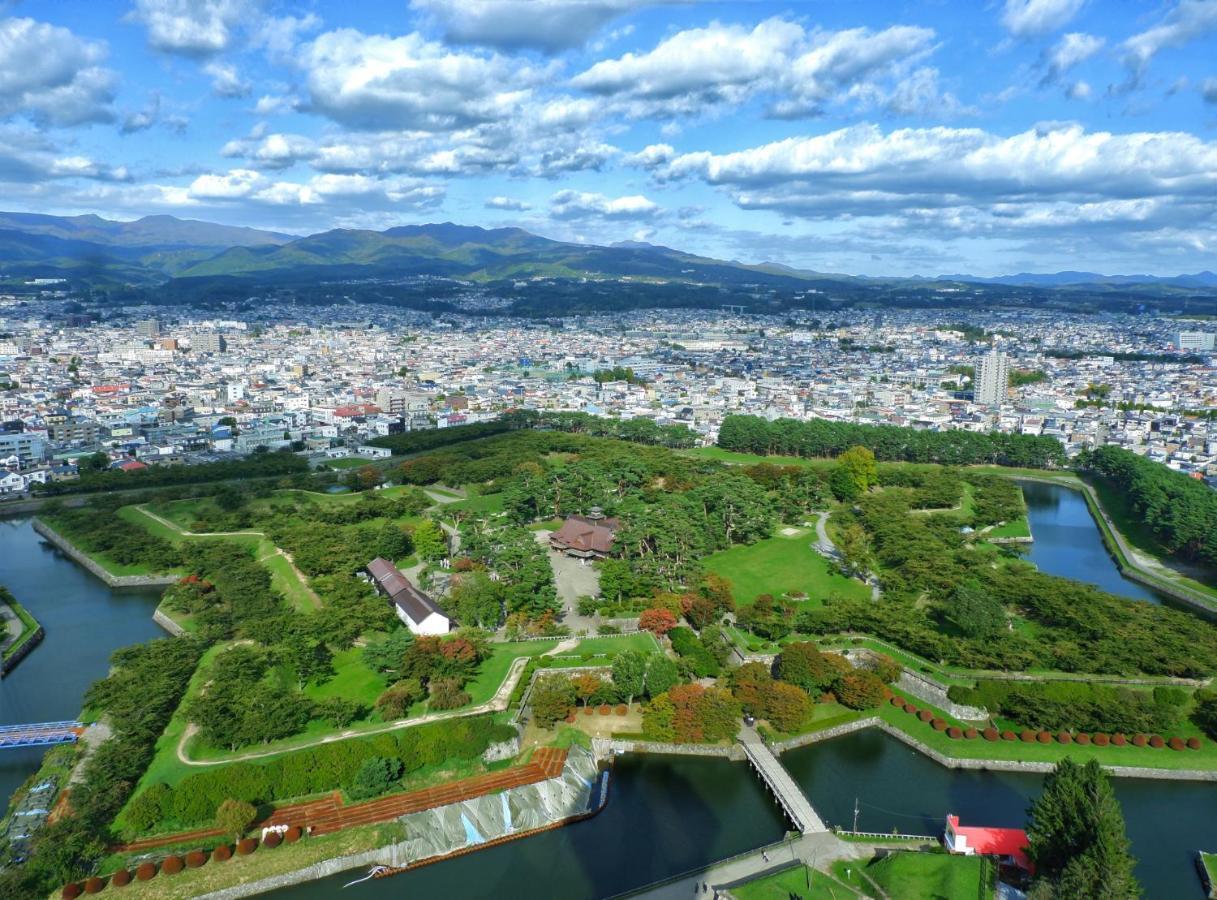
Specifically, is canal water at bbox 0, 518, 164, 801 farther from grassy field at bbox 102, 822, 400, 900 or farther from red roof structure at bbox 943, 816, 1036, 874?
red roof structure at bbox 943, 816, 1036, 874

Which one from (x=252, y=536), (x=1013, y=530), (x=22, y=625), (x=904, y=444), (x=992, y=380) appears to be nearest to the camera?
(x=22, y=625)

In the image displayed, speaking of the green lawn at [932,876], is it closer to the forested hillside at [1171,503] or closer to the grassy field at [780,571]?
the grassy field at [780,571]

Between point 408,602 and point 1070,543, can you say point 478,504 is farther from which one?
point 1070,543

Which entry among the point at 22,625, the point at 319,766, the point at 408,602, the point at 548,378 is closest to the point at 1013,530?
the point at 408,602

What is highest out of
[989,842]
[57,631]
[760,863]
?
[989,842]

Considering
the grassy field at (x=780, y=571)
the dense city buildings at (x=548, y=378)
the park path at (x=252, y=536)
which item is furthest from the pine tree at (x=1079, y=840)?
the dense city buildings at (x=548, y=378)

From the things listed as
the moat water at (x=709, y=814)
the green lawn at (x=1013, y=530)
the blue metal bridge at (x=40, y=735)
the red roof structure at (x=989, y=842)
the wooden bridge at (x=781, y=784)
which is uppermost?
the red roof structure at (x=989, y=842)

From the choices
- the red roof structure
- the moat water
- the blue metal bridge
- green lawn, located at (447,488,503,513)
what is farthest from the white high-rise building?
the blue metal bridge

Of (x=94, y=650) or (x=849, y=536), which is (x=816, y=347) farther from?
(x=94, y=650)
